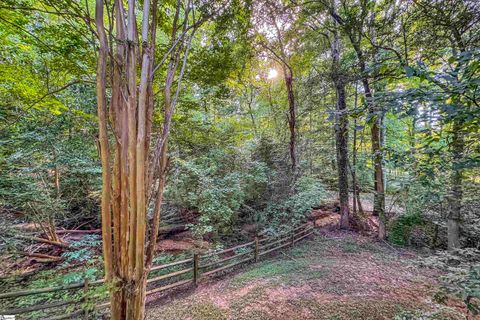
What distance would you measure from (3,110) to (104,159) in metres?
3.94

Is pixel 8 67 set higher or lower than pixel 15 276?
higher

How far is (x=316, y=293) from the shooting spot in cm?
341

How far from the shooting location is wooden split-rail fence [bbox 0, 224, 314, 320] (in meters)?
2.58

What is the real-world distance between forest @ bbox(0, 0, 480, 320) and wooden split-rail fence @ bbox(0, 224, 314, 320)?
4cm

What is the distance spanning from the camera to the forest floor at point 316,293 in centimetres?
293

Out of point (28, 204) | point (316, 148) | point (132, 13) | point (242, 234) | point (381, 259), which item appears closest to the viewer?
point (132, 13)

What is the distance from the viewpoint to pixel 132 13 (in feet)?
3.64

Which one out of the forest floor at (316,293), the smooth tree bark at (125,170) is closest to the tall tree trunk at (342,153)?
the forest floor at (316,293)

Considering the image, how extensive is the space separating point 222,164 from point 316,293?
464 cm

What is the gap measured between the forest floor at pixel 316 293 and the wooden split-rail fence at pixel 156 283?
0.26 meters

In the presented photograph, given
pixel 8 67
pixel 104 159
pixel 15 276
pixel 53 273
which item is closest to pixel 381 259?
pixel 104 159

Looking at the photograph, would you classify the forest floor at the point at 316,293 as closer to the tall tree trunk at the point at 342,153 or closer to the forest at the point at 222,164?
the forest at the point at 222,164

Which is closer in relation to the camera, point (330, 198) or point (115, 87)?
point (115, 87)

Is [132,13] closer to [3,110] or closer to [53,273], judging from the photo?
[3,110]
